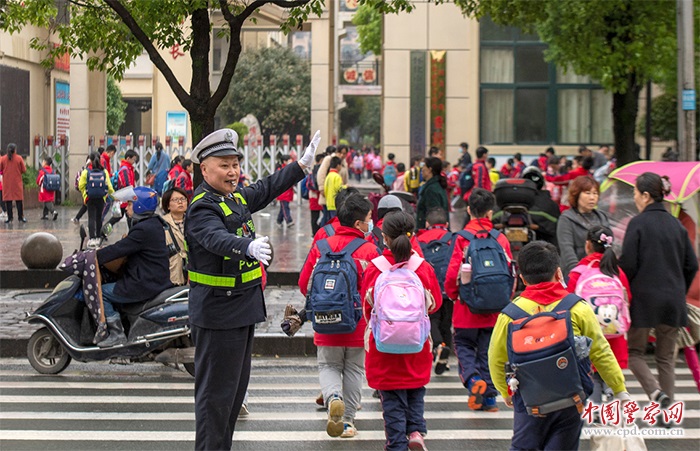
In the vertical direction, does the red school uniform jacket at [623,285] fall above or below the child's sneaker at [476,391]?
above

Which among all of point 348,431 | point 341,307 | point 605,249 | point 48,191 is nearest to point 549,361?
point 341,307

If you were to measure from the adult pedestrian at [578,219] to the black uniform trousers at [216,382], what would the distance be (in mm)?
3963

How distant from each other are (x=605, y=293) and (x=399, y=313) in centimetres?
159

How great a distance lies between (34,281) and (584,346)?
11.6 metres

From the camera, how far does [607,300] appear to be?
23.3 ft

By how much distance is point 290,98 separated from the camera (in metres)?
60.2

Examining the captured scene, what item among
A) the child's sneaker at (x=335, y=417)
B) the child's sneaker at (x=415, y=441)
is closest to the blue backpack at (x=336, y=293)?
the child's sneaker at (x=335, y=417)

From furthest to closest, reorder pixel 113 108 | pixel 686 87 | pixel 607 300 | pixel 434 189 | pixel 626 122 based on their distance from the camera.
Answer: pixel 113 108, pixel 626 122, pixel 434 189, pixel 686 87, pixel 607 300

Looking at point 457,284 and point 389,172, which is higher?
point 389,172

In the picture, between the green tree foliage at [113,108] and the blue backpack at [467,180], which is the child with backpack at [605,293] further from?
the green tree foliage at [113,108]

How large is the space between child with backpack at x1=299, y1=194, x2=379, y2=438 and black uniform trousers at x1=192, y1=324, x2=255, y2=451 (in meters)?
1.58

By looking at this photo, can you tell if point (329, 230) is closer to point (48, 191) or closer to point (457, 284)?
point (457, 284)

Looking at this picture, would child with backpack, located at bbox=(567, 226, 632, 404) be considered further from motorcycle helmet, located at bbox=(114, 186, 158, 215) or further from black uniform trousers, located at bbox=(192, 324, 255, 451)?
motorcycle helmet, located at bbox=(114, 186, 158, 215)

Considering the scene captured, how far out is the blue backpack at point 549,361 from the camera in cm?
512
